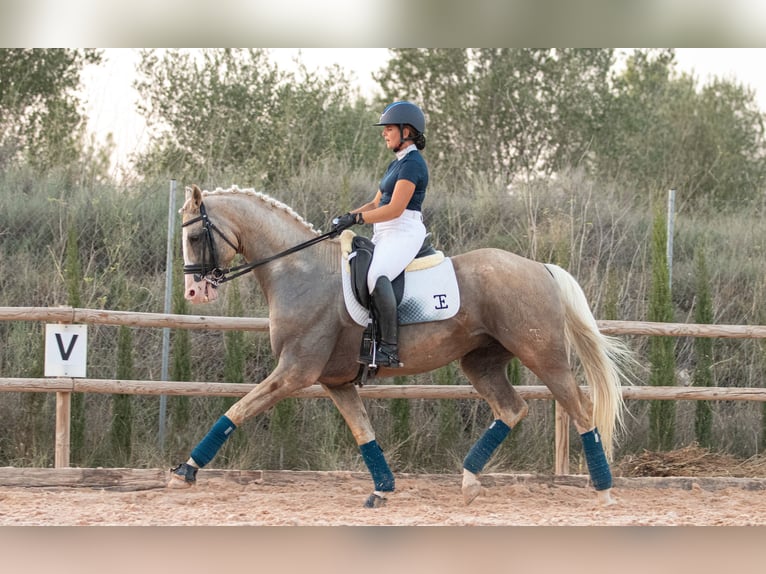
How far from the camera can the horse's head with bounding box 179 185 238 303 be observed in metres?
6.23

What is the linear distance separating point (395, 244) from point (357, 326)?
63 centimetres

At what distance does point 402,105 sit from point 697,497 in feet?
12.5

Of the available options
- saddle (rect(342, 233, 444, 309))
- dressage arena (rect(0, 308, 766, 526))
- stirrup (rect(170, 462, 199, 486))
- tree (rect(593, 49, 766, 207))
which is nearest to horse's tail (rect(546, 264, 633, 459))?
dressage arena (rect(0, 308, 766, 526))

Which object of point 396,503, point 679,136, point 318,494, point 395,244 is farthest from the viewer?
point 679,136

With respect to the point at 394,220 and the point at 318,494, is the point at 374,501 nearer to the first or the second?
the point at 318,494

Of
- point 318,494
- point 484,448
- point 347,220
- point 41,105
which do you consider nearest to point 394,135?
point 347,220

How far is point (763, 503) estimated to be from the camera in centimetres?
701

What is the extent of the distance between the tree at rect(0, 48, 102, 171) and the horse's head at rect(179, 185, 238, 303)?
6272mm

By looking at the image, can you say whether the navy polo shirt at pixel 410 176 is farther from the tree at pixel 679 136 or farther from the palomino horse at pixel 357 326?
the tree at pixel 679 136

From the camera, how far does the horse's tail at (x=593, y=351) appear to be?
6562 millimetres

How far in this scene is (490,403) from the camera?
6.74 meters

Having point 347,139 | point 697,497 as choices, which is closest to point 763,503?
point 697,497

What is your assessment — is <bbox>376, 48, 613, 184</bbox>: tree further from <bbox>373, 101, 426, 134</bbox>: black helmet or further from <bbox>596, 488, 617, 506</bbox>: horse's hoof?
<bbox>596, 488, 617, 506</bbox>: horse's hoof

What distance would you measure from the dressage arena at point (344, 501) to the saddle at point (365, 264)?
147cm
